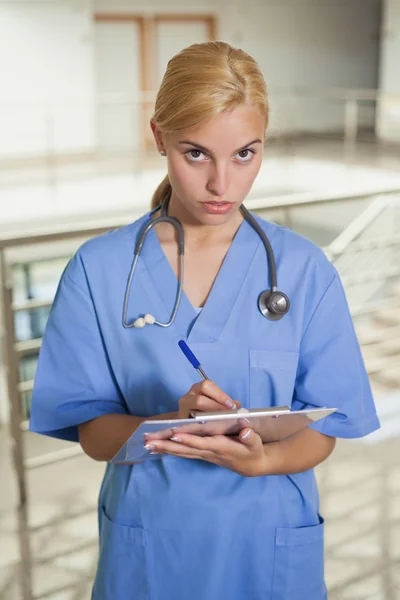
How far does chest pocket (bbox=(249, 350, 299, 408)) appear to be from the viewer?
0.83m

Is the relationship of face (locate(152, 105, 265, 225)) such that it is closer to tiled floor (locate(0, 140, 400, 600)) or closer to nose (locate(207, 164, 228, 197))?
nose (locate(207, 164, 228, 197))

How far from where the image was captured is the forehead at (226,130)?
0.75m

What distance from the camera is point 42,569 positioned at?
1.59 meters

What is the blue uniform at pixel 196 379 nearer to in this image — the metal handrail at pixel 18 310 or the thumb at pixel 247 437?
the thumb at pixel 247 437

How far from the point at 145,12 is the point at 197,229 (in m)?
7.37

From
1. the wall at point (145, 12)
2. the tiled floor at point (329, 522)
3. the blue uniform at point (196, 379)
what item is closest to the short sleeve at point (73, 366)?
the blue uniform at point (196, 379)

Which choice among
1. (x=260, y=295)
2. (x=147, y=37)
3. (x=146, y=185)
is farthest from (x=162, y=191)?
(x=147, y=37)

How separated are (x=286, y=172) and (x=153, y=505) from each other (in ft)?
19.5

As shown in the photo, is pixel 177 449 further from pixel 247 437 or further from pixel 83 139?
pixel 83 139

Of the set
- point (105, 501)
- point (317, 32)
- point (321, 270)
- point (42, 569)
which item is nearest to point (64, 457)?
point (42, 569)

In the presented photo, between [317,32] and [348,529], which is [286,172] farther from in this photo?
[348,529]

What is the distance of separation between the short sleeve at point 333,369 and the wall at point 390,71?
286 inches

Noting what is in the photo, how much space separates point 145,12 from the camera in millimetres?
7637

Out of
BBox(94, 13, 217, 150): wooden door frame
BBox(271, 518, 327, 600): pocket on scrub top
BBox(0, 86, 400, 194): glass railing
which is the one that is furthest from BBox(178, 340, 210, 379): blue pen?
BBox(94, 13, 217, 150): wooden door frame
